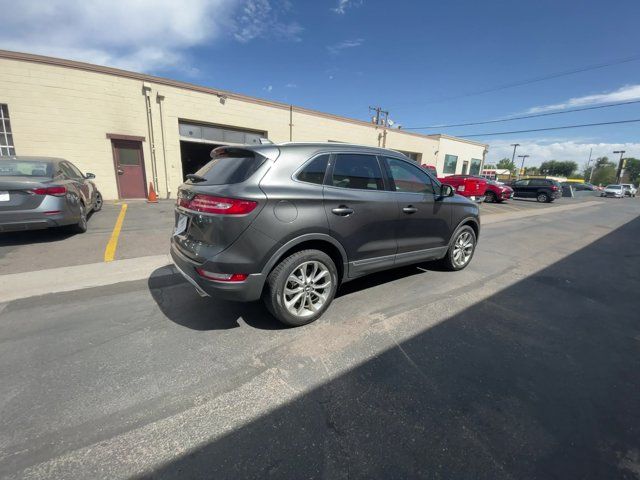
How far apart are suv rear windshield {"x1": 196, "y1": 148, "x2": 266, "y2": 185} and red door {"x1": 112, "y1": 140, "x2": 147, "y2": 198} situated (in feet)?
36.1

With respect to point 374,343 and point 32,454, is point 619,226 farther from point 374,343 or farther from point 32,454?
point 32,454

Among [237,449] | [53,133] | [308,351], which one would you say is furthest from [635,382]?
[53,133]

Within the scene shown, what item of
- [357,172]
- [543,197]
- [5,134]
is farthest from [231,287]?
[543,197]

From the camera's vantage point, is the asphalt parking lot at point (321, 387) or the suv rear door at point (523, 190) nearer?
the asphalt parking lot at point (321, 387)

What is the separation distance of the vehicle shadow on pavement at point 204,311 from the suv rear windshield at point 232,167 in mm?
1440

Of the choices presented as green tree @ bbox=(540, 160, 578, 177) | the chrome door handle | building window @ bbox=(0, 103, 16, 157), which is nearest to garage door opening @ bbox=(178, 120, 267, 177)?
building window @ bbox=(0, 103, 16, 157)

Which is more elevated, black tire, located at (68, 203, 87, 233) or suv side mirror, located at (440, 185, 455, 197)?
suv side mirror, located at (440, 185, 455, 197)

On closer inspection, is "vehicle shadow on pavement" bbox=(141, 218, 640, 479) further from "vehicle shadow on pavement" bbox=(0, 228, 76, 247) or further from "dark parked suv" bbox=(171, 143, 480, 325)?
"vehicle shadow on pavement" bbox=(0, 228, 76, 247)

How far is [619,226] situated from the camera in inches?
465

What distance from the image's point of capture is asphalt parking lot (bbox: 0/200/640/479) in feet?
5.77

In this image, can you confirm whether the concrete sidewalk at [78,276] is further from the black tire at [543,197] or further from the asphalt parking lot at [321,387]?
the black tire at [543,197]

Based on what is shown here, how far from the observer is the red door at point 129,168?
1193 centimetres

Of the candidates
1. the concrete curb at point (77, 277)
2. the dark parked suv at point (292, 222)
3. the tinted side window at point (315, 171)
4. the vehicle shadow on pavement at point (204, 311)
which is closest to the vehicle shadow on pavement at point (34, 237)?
the concrete curb at point (77, 277)

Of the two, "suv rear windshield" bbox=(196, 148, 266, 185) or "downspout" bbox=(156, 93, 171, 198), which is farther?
"downspout" bbox=(156, 93, 171, 198)
